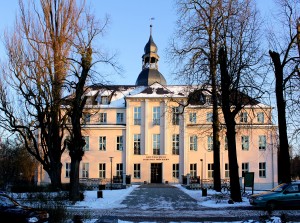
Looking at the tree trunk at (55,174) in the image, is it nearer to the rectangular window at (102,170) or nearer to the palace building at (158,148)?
the palace building at (158,148)

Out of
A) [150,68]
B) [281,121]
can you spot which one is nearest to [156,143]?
[150,68]

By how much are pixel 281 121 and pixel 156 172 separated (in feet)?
111

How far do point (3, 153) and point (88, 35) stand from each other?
36.8 m

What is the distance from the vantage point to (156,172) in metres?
54.5

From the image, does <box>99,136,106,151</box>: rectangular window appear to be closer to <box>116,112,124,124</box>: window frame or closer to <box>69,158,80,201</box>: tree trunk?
<box>116,112,124,124</box>: window frame

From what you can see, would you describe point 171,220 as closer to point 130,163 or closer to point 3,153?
point 130,163

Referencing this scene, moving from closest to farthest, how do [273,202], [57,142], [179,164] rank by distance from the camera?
1. [273,202]
2. [57,142]
3. [179,164]

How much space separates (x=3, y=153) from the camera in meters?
55.0

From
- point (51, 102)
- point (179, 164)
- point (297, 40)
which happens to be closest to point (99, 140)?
point (179, 164)

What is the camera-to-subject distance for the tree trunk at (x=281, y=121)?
72.2ft

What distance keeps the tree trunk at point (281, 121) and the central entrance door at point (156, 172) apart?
107ft

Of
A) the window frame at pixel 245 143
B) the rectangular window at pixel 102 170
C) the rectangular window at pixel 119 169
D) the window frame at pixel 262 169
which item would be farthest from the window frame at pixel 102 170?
the window frame at pixel 262 169

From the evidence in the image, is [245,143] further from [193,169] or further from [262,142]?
[193,169]

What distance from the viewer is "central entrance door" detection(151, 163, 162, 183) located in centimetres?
5444
